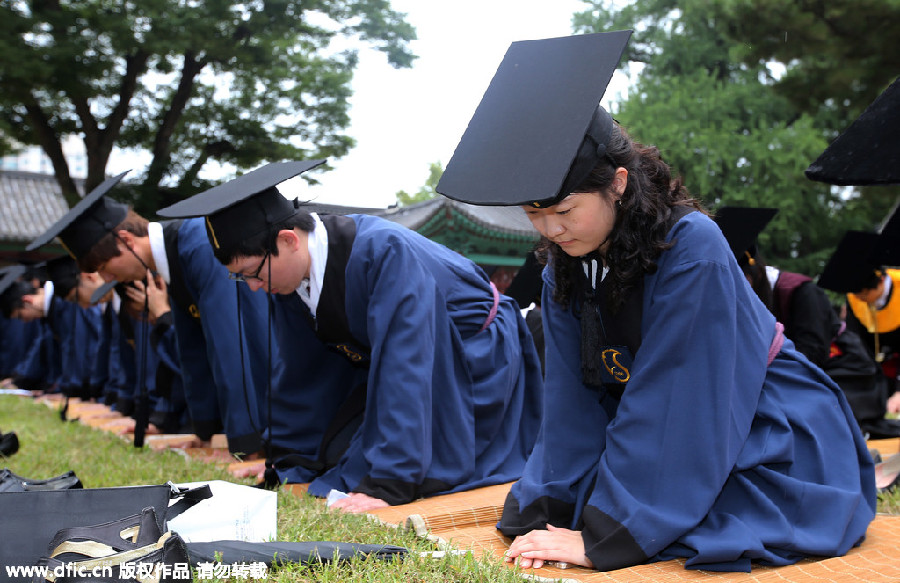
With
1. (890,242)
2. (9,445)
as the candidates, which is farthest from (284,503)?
(890,242)

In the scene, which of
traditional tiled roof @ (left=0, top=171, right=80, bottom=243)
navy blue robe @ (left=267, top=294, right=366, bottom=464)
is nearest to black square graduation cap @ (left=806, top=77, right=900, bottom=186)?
navy blue robe @ (left=267, top=294, right=366, bottom=464)

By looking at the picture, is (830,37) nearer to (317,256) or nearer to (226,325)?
(226,325)

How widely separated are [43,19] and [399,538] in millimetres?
13530

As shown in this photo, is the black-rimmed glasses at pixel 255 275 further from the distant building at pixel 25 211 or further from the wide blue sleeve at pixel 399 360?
the distant building at pixel 25 211

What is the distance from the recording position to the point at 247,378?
4.98 m

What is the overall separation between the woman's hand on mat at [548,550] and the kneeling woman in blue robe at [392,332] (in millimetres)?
987

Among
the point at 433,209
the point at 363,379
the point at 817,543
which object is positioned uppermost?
the point at 817,543

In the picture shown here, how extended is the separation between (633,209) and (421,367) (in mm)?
1333

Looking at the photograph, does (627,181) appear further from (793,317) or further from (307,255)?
(793,317)

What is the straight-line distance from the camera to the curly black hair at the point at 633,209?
253 cm

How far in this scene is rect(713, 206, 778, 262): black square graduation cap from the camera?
4.54 m

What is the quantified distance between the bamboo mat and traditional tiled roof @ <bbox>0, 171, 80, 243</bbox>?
72.7ft

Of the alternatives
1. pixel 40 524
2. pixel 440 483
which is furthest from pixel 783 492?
pixel 40 524

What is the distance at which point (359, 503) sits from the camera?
3.35m
